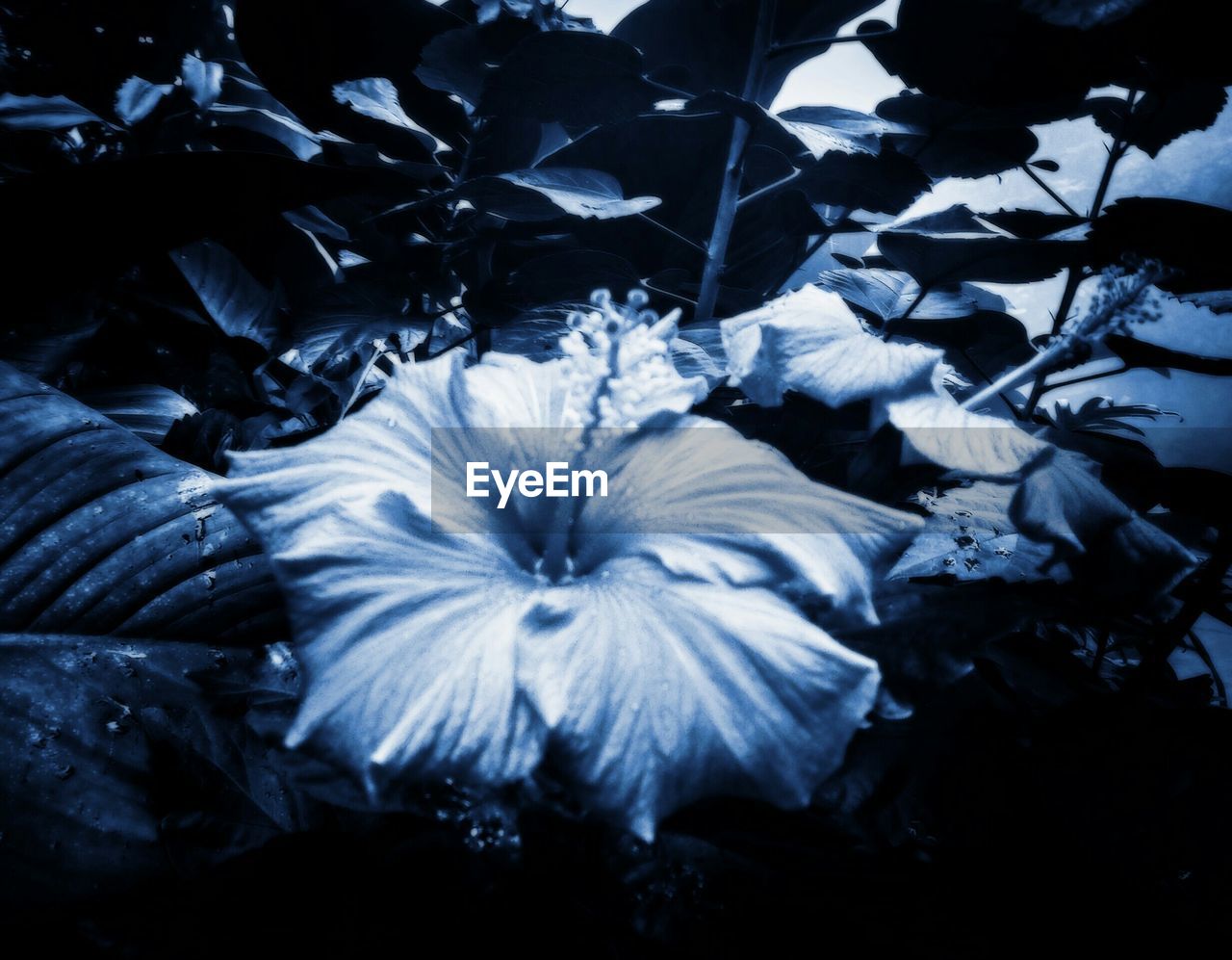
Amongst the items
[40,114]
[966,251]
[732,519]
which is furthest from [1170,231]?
[40,114]

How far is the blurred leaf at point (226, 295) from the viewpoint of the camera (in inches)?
22.0

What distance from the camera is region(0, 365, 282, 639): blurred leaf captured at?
0.33m

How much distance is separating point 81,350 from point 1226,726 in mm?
766

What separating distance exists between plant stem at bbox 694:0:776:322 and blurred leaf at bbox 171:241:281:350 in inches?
14.5

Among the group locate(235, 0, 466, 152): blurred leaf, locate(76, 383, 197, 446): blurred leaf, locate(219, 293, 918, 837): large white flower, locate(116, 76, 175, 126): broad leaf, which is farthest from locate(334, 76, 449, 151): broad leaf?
locate(219, 293, 918, 837): large white flower

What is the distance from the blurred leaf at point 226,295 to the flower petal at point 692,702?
466mm

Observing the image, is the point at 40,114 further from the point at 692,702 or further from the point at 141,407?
the point at 692,702

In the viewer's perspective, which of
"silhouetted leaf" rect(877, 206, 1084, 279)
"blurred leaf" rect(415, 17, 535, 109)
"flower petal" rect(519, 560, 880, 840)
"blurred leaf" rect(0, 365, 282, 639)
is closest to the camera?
"flower petal" rect(519, 560, 880, 840)

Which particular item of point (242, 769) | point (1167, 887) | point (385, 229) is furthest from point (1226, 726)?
point (385, 229)

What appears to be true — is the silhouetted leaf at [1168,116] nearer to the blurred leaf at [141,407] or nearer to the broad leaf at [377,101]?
the broad leaf at [377,101]

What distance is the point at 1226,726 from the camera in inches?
12.5

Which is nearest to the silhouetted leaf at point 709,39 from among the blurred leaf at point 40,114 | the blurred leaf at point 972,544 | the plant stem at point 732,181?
the plant stem at point 732,181

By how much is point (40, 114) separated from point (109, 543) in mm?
485

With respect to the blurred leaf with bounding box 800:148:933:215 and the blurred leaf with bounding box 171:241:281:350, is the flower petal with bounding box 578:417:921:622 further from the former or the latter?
the blurred leaf with bounding box 171:241:281:350
